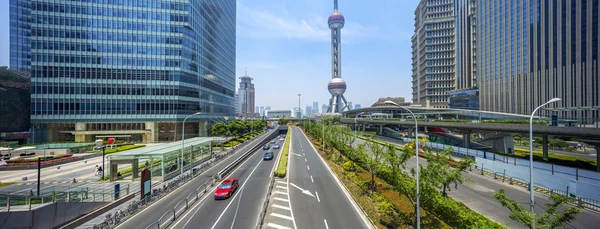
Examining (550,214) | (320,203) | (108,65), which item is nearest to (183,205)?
(320,203)

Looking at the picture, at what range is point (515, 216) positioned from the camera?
10.7 meters

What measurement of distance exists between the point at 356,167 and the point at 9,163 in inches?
2056

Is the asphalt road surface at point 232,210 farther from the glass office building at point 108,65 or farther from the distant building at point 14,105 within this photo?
the distant building at point 14,105

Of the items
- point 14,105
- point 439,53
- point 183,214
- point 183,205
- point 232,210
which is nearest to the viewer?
point 183,214

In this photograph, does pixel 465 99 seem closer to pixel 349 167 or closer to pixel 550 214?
pixel 349 167

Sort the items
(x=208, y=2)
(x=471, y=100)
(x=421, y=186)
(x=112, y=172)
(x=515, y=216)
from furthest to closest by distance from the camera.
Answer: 1. (x=471, y=100)
2. (x=208, y=2)
3. (x=112, y=172)
4. (x=421, y=186)
5. (x=515, y=216)

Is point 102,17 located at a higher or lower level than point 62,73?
higher

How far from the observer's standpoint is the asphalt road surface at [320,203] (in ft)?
57.3

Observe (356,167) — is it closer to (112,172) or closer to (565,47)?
(112,172)

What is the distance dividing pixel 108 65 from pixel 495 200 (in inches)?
3334

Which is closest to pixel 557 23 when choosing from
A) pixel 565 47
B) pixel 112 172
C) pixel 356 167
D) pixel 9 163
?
pixel 565 47

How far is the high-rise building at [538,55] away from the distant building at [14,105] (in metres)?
132

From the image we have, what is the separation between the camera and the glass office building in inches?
2450

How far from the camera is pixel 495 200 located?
21.7 metres
